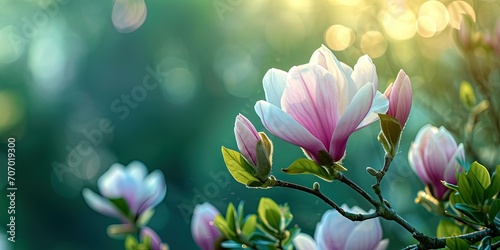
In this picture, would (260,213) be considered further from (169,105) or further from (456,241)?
(169,105)

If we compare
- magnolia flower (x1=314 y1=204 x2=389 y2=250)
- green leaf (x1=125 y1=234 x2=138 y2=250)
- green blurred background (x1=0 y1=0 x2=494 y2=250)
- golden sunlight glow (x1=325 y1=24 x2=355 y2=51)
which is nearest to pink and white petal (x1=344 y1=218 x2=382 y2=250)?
magnolia flower (x1=314 y1=204 x2=389 y2=250)

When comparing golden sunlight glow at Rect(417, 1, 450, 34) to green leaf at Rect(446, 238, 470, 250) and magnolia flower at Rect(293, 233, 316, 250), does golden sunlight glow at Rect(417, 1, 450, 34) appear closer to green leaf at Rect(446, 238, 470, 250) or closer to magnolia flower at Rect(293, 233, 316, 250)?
magnolia flower at Rect(293, 233, 316, 250)

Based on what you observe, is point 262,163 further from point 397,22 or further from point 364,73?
point 397,22

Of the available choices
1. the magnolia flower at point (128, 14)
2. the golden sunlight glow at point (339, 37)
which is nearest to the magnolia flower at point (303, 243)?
the golden sunlight glow at point (339, 37)

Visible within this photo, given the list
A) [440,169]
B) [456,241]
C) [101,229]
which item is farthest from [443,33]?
[101,229]

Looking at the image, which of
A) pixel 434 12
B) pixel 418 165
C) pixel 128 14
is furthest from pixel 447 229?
pixel 128 14
